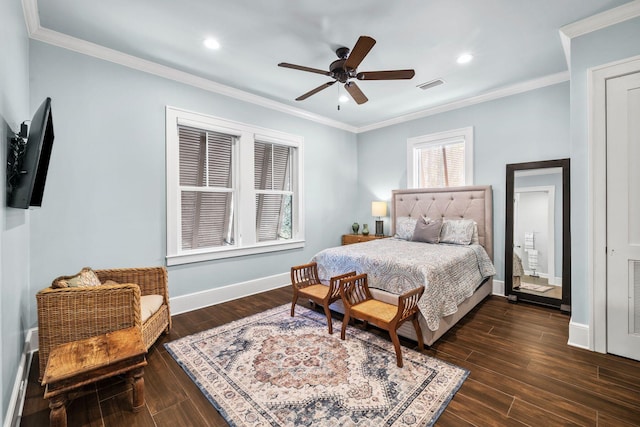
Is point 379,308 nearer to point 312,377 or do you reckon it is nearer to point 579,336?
point 312,377

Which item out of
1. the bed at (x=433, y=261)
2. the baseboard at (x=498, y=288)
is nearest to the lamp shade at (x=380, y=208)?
the bed at (x=433, y=261)

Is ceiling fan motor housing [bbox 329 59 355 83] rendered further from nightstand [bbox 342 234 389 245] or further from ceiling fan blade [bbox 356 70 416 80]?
nightstand [bbox 342 234 389 245]

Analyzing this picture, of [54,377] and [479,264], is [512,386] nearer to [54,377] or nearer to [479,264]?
[479,264]

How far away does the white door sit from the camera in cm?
232

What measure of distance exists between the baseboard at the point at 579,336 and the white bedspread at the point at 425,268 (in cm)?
87

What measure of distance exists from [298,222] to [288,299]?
138cm

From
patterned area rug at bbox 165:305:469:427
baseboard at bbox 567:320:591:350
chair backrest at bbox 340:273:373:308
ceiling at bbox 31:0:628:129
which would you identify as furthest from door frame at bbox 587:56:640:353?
chair backrest at bbox 340:273:373:308

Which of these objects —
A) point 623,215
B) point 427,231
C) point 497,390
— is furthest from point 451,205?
point 497,390

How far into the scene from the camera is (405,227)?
14.6ft

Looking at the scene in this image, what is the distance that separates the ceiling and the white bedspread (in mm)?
2190

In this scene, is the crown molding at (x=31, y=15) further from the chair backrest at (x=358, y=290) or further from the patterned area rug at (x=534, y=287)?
the patterned area rug at (x=534, y=287)

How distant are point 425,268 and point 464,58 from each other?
7.75ft

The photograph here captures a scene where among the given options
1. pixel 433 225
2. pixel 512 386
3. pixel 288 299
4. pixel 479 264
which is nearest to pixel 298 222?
pixel 288 299

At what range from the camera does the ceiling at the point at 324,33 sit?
228 centimetres
